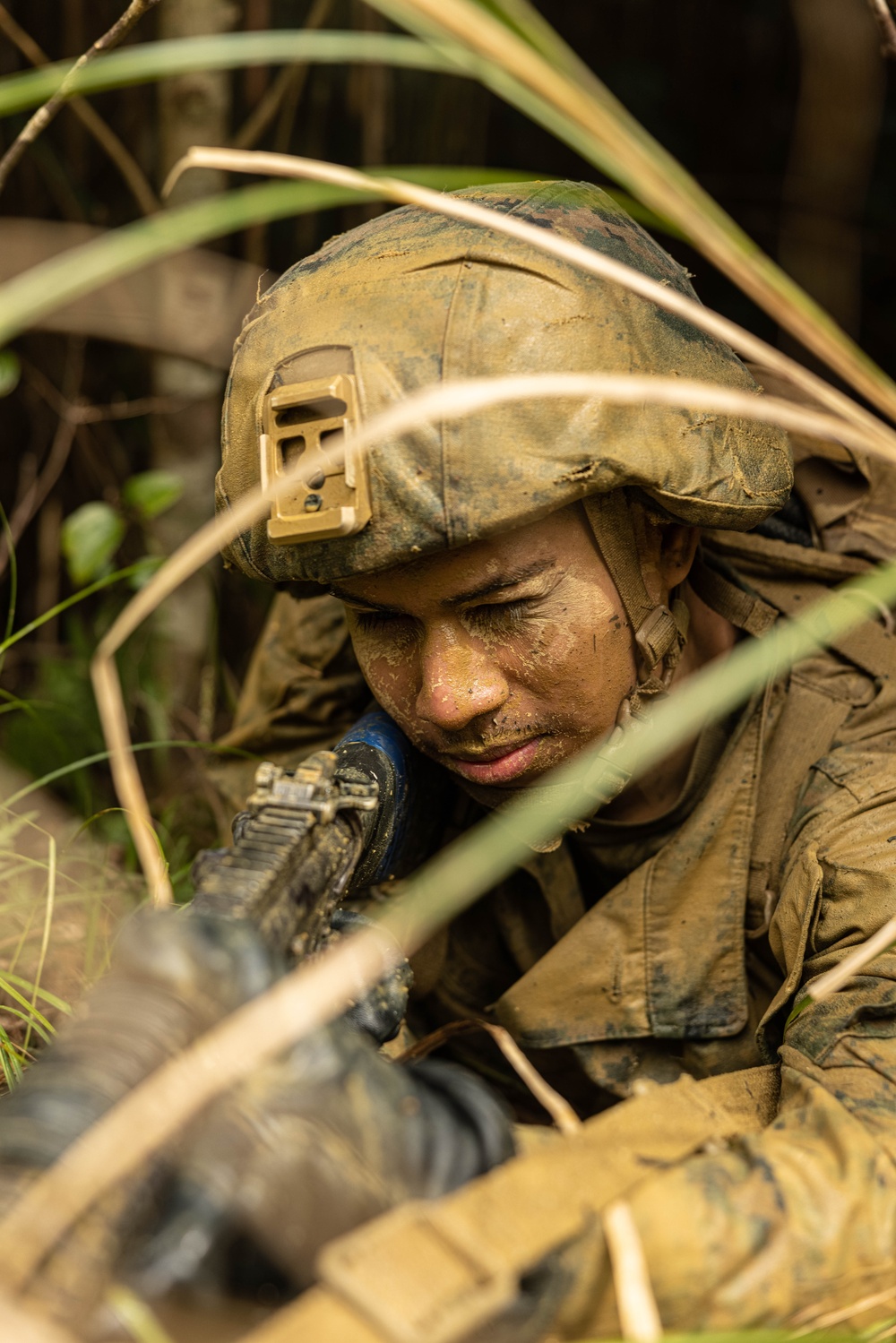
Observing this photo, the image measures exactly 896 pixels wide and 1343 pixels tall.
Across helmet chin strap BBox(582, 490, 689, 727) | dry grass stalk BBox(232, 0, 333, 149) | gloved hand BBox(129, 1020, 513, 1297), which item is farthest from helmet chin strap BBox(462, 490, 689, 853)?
dry grass stalk BBox(232, 0, 333, 149)

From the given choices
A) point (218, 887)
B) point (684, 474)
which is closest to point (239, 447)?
point (684, 474)

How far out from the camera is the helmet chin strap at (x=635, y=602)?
69.2 inches

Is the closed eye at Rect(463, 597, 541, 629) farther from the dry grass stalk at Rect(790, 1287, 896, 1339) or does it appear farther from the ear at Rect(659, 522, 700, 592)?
the dry grass stalk at Rect(790, 1287, 896, 1339)

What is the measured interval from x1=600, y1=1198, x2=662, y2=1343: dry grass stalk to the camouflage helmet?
84 cm

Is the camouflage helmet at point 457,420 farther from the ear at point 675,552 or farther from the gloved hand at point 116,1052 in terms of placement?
the gloved hand at point 116,1052

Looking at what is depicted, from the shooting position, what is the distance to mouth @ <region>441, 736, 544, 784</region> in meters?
1.80

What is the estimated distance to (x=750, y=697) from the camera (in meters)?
2.02

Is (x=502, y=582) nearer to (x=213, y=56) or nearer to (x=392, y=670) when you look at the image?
(x=392, y=670)

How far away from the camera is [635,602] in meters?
1.81

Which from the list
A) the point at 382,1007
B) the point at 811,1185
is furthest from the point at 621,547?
the point at 811,1185

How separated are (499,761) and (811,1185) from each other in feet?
2.51

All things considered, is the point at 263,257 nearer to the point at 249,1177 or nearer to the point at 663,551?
the point at 663,551

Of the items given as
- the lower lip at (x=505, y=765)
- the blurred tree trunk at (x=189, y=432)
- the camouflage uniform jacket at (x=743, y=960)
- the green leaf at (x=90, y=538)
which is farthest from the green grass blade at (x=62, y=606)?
the lower lip at (x=505, y=765)

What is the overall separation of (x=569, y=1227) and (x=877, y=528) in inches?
57.9
